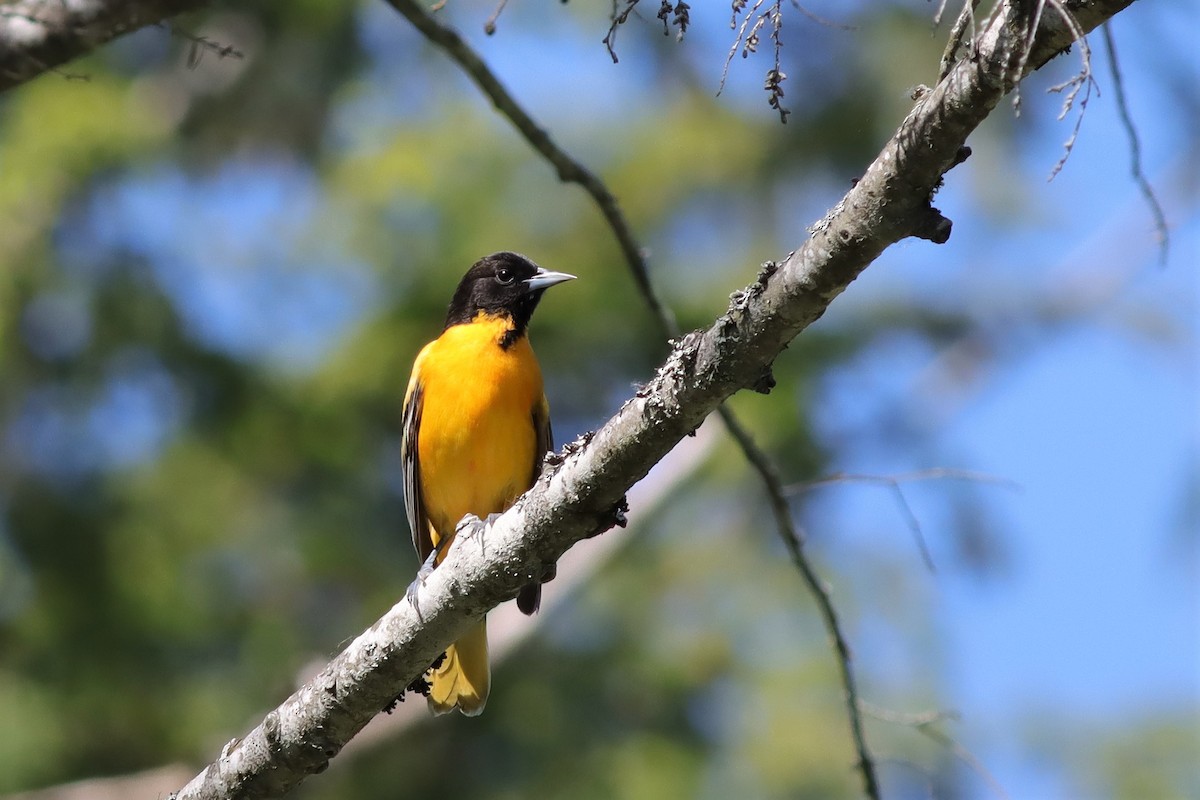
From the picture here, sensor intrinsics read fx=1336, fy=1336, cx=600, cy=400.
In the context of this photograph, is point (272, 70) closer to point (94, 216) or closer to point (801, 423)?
point (94, 216)

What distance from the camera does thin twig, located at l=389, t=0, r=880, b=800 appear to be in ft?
13.5

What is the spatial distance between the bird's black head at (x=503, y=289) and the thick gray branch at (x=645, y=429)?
2555 millimetres

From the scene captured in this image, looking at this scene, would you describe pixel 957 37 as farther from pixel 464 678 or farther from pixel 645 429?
pixel 464 678

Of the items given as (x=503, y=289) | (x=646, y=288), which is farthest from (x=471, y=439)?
(x=646, y=288)

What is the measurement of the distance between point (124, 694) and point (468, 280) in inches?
144

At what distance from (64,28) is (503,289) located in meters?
2.42

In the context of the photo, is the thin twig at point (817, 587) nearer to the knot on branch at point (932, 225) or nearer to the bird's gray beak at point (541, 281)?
the knot on branch at point (932, 225)

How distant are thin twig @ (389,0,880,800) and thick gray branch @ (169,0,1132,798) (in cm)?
96

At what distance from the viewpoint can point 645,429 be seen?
2.93 m

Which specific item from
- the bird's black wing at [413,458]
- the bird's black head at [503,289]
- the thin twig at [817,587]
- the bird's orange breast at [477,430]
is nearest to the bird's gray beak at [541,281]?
the bird's black head at [503,289]

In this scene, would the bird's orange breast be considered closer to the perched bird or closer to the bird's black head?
the perched bird

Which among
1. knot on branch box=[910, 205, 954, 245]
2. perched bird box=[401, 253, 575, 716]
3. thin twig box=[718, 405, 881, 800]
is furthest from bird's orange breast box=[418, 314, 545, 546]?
knot on branch box=[910, 205, 954, 245]

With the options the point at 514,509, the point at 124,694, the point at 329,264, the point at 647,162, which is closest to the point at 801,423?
the point at 647,162

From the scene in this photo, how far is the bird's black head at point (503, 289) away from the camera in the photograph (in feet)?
19.9
